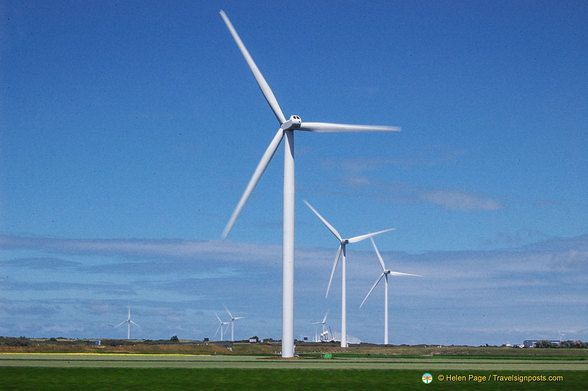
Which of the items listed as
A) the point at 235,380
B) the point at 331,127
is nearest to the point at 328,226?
the point at 331,127

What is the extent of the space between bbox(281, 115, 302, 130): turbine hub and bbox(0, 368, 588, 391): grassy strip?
3452 cm

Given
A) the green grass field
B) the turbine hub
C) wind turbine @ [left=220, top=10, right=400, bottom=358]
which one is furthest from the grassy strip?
the turbine hub

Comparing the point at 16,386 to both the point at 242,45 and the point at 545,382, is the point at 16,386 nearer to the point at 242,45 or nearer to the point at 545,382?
the point at 545,382

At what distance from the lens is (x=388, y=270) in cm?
16800

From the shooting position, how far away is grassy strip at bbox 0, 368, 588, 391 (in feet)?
132

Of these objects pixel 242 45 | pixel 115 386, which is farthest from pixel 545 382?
pixel 242 45

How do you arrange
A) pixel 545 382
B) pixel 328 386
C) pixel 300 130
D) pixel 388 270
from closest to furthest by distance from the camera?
pixel 328 386
pixel 545 382
pixel 300 130
pixel 388 270

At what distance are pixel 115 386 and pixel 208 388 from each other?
5.03 m

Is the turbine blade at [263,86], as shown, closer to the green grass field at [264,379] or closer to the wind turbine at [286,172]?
the wind turbine at [286,172]

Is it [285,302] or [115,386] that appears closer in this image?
[115,386]

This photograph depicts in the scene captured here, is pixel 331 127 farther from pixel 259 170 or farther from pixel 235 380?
pixel 235 380

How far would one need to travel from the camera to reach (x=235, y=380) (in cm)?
4416

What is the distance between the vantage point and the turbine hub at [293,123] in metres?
80.8

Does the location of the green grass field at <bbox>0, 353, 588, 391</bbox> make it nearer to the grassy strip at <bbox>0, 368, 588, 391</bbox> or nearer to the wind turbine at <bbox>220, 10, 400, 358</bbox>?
the grassy strip at <bbox>0, 368, 588, 391</bbox>
